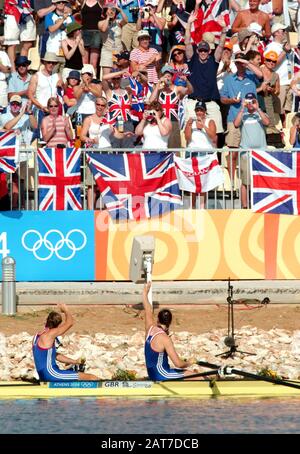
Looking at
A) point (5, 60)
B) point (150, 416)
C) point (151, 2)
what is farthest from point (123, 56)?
point (150, 416)

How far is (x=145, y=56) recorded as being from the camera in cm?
3509

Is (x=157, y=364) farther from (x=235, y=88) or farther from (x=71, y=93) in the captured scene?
(x=235, y=88)

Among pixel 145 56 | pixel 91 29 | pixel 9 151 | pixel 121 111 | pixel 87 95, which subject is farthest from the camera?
pixel 91 29

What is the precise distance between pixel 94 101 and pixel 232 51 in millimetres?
3063

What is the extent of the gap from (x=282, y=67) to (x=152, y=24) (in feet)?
8.38

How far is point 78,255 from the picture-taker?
1318 inches

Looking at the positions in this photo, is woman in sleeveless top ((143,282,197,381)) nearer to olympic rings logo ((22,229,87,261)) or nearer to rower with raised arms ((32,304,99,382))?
rower with raised arms ((32,304,99,382))

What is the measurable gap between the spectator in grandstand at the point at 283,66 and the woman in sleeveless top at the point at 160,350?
→ 766 centimetres
